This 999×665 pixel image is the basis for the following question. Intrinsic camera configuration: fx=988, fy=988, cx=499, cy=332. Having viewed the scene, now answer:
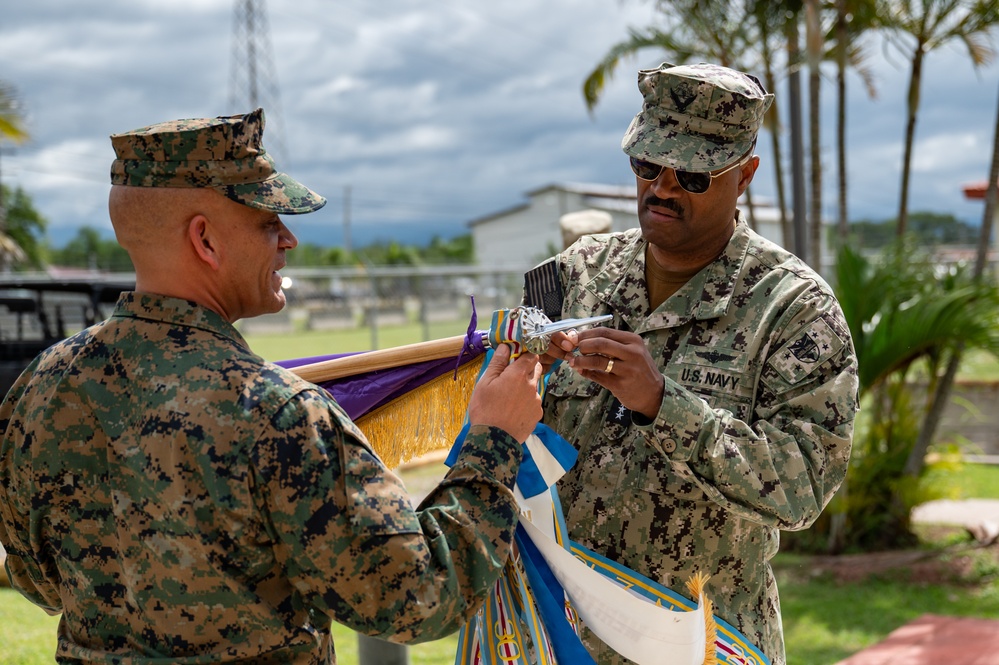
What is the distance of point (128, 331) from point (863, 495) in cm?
704

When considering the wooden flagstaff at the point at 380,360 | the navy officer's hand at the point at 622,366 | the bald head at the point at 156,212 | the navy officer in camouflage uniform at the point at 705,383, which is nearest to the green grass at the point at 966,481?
the navy officer in camouflage uniform at the point at 705,383

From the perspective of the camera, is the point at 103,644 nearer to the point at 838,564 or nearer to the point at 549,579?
the point at 549,579

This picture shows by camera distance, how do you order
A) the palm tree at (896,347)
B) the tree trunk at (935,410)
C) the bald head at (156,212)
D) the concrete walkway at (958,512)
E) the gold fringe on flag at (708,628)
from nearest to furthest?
the bald head at (156,212) → the gold fringe on flag at (708,628) → the palm tree at (896,347) → the tree trunk at (935,410) → the concrete walkway at (958,512)

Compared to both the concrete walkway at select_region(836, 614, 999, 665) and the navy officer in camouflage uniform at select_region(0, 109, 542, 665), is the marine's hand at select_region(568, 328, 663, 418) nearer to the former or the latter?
the navy officer in camouflage uniform at select_region(0, 109, 542, 665)

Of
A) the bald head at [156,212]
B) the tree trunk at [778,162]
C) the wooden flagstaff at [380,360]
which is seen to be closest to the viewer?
the bald head at [156,212]

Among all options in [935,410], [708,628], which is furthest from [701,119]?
[935,410]

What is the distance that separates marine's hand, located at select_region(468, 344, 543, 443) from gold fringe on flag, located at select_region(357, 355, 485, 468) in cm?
80

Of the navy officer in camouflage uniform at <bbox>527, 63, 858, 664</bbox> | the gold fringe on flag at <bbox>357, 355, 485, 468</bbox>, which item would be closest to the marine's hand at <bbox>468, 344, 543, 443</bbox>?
the navy officer in camouflage uniform at <bbox>527, 63, 858, 664</bbox>

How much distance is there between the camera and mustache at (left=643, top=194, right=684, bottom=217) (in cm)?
261

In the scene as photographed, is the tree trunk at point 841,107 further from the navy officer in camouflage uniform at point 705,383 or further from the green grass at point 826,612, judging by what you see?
the navy officer in camouflage uniform at point 705,383

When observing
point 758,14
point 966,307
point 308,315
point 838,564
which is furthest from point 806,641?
point 308,315

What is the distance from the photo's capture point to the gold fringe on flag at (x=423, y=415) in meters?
3.00

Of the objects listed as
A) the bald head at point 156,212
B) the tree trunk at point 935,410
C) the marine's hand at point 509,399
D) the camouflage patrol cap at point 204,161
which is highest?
the camouflage patrol cap at point 204,161

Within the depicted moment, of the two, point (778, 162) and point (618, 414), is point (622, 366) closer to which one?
point (618, 414)
